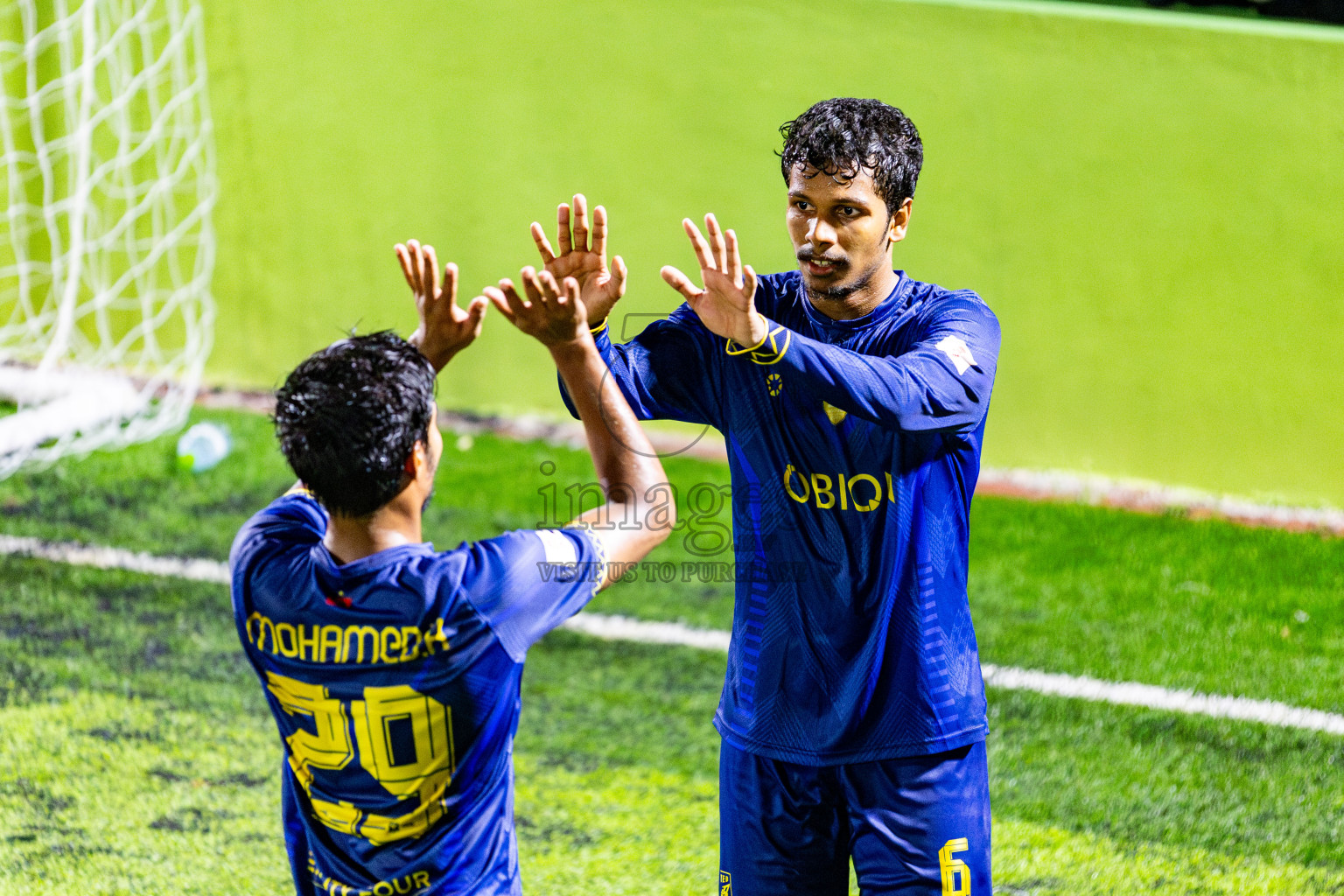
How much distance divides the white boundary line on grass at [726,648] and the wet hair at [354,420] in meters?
3.45

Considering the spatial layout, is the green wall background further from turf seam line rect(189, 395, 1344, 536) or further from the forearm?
the forearm

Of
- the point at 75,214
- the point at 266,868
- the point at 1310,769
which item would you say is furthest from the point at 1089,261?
the point at 75,214

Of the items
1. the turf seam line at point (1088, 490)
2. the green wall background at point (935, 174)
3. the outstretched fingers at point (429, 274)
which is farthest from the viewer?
the turf seam line at point (1088, 490)

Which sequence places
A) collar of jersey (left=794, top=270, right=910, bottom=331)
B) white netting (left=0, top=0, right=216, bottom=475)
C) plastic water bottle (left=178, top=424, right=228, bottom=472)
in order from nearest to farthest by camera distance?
collar of jersey (left=794, top=270, right=910, bottom=331)
plastic water bottle (left=178, top=424, right=228, bottom=472)
white netting (left=0, top=0, right=216, bottom=475)

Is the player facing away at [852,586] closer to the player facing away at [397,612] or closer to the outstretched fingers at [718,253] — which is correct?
the outstretched fingers at [718,253]

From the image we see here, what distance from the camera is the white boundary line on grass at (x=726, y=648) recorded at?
515 cm

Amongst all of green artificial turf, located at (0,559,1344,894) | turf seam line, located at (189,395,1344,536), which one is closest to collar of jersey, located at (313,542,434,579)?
green artificial turf, located at (0,559,1344,894)

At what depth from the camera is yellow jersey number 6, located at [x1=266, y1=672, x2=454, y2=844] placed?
221 cm

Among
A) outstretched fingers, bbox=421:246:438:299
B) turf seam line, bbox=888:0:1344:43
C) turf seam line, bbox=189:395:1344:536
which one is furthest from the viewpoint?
turf seam line, bbox=189:395:1344:536

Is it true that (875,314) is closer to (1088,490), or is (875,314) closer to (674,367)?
(674,367)

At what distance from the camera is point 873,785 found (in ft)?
9.04

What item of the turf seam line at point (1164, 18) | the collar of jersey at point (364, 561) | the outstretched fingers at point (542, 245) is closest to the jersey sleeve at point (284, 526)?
the collar of jersey at point (364, 561)

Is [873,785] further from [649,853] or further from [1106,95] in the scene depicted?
[1106,95]

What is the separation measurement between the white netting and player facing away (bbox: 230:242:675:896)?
18.5ft
